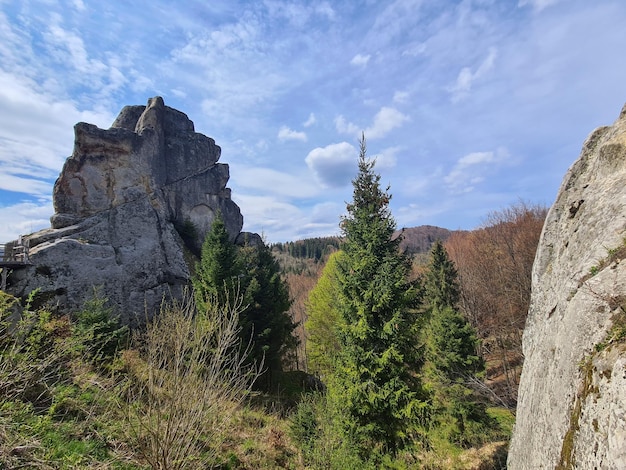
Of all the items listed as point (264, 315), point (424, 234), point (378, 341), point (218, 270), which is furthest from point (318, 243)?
point (378, 341)

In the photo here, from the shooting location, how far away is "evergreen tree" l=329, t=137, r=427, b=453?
8.17 m

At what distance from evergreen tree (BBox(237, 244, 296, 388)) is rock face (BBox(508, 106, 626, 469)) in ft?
40.9

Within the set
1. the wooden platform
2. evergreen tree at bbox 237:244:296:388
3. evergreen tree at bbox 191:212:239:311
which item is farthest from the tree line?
the wooden platform

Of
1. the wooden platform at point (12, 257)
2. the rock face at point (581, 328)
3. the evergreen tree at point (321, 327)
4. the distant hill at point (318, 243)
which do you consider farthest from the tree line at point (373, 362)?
the distant hill at point (318, 243)

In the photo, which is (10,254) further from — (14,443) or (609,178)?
(609,178)

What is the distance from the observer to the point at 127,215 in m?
23.1

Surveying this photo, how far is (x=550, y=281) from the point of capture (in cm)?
522

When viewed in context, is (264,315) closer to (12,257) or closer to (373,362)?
(373,362)

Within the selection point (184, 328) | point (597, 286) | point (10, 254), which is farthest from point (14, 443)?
point (10, 254)

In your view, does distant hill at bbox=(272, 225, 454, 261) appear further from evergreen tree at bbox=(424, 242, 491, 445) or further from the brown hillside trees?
evergreen tree at bbox=(424, 242, 491, 445)

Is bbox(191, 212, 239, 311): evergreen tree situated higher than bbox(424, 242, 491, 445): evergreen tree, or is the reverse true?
bbox(191, 212, 239, 311): evergreen tree

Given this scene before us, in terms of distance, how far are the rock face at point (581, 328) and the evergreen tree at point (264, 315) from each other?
1247 cm

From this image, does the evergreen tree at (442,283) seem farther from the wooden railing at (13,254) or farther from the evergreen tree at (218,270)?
the wooden railing at (13,254)

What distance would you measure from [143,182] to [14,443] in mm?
23509
